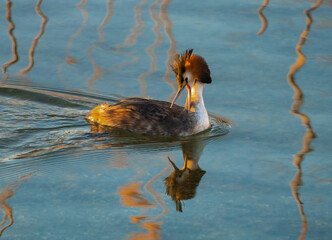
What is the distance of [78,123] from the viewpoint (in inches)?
357

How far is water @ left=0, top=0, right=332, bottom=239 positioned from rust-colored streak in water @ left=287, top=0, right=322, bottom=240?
0.05ft

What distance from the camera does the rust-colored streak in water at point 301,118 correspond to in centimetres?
708

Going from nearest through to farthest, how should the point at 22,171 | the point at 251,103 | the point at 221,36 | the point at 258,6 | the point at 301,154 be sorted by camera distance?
the point at 22,171, the point at 301,154, the point at 251,103, the point at 221,36, the point at 258,6

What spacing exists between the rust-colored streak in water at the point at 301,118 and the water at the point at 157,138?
0.6 inches

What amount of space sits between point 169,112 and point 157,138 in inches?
14.7

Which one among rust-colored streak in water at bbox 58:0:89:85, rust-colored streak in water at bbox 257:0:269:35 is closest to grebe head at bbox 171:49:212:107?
rust-colored streak in water at bbox 58:0:89:85

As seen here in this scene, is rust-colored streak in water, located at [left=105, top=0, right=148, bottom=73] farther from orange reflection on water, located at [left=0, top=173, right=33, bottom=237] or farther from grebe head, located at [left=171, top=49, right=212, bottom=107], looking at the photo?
orange reflection on water, located at [left=0, top=173, right=33, bottom=237]

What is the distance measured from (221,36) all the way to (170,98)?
A: 256 cm

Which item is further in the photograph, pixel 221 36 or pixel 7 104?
pixel 221 36

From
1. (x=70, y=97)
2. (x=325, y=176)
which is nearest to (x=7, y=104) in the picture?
(x=70, y=97)

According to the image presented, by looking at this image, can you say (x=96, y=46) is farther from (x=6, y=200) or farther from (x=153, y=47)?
(x=6, y=200)

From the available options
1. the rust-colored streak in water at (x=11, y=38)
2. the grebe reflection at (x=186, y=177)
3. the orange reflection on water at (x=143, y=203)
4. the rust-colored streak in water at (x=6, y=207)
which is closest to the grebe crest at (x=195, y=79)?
the grebe reflection at (x=186, y=177)

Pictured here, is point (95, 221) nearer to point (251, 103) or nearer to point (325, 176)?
point (325, 176)

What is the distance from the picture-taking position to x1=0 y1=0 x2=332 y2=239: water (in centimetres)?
667
